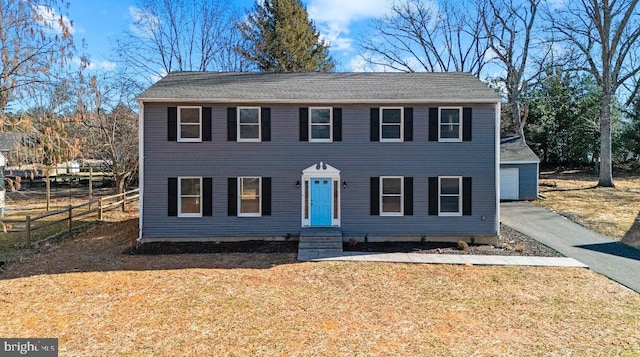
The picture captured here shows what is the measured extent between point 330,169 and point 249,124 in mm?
3497

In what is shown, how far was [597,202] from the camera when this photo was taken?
19.6 meters

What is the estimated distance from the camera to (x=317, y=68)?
103 feet

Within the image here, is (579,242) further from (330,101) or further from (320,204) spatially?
(330,101)

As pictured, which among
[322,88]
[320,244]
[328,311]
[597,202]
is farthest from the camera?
[597,202]

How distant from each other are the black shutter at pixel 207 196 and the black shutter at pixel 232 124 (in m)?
1.78

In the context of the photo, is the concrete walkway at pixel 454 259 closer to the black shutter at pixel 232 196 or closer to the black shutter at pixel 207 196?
the black shutter at pixel 232 196

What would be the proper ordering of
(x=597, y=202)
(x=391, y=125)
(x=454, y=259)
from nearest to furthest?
(x=454, y=259) < (x=391, y=125) < (x=597, y=202)

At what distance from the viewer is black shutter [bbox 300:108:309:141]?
13.4m

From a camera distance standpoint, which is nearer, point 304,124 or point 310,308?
point 310,308

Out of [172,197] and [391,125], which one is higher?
[391,125]

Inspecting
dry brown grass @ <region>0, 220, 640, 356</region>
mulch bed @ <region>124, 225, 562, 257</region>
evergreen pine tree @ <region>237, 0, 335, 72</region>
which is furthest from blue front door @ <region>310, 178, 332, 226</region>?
evergreen pine tree @ <region>237, 0, 335, 72</region>

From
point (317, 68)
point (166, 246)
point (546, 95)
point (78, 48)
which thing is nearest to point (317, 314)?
point (78, 48)

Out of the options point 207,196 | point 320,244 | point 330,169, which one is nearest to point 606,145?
point 330,169

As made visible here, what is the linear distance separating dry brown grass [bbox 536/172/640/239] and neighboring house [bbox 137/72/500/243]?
610 cm
